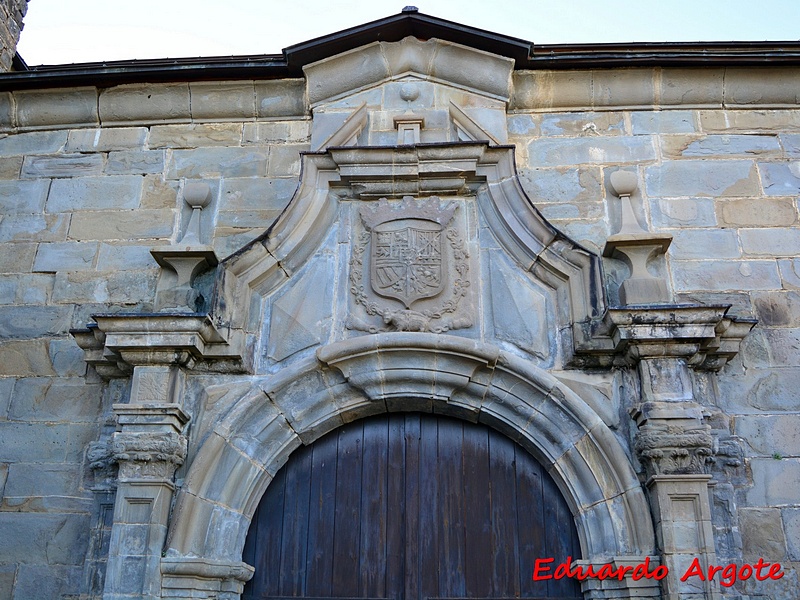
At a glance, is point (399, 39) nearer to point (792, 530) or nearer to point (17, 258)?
point (17, 258)

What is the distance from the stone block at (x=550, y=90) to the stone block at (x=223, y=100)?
186cm

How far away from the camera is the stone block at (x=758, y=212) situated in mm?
4820

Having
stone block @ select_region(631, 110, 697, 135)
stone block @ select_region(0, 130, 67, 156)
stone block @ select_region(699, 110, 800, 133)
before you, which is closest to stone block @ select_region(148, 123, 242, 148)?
stone block @ select_region(0, 130, 67, 156)

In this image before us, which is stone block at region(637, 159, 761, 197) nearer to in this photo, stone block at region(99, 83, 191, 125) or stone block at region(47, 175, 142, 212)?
stone block at region(99, 83, 191, 125)

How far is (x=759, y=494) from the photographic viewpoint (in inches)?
161

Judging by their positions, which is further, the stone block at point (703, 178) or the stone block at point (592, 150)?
the stone block at point (592, 150)

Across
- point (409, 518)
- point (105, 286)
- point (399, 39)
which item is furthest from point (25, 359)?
point (399, 39)

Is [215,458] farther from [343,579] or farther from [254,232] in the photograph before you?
[254,232]

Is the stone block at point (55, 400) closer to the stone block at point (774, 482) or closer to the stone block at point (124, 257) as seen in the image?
the stone block at point (124, 257)

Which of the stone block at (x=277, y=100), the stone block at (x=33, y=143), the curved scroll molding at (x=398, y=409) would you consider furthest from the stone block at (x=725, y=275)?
the stone block at (x=33, y=143)

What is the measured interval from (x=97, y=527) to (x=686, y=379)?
10.9 feet

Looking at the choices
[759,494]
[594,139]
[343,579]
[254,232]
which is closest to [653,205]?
[594,139]

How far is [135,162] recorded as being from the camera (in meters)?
5.32

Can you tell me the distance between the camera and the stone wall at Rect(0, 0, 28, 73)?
5.99 metres
